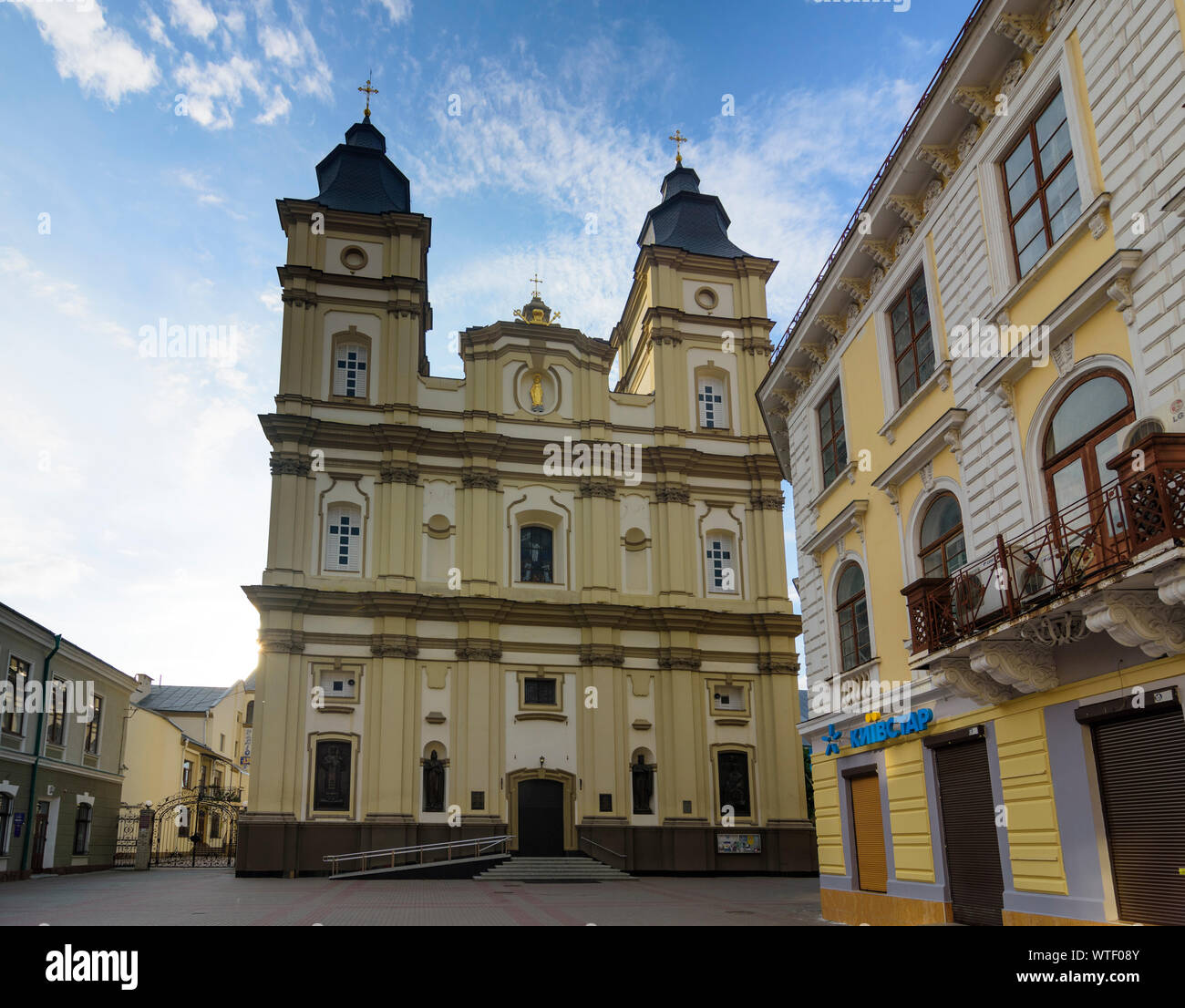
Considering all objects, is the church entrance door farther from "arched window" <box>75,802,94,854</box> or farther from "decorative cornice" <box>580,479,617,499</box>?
"arched window" <box>75,802,94,854</box>

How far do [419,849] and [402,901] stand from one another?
9.03 meters

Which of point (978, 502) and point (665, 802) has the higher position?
point (978, 502)

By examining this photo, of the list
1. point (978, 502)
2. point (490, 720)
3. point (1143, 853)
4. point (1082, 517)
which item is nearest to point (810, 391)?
point (978, 502)

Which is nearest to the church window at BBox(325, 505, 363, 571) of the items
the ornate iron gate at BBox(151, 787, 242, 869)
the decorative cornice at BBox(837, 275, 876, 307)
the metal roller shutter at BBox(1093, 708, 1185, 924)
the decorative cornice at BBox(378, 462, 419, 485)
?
the decorative cornice at BBox(378, 462, 419, 485)

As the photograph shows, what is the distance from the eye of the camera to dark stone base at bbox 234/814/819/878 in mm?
30859

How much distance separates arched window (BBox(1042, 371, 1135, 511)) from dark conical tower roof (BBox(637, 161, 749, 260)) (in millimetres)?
30400

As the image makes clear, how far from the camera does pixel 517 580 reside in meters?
36.1

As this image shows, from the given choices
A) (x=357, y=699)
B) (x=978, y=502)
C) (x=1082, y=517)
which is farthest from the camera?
(x=357, y=699)

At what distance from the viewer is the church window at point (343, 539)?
114ft

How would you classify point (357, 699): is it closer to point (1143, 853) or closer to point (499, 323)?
point (499, 323)

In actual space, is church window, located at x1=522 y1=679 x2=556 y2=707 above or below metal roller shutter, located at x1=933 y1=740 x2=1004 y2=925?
above

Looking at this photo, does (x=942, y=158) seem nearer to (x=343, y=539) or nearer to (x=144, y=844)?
(x=343, y=539)

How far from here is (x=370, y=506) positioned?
35.4 metres
